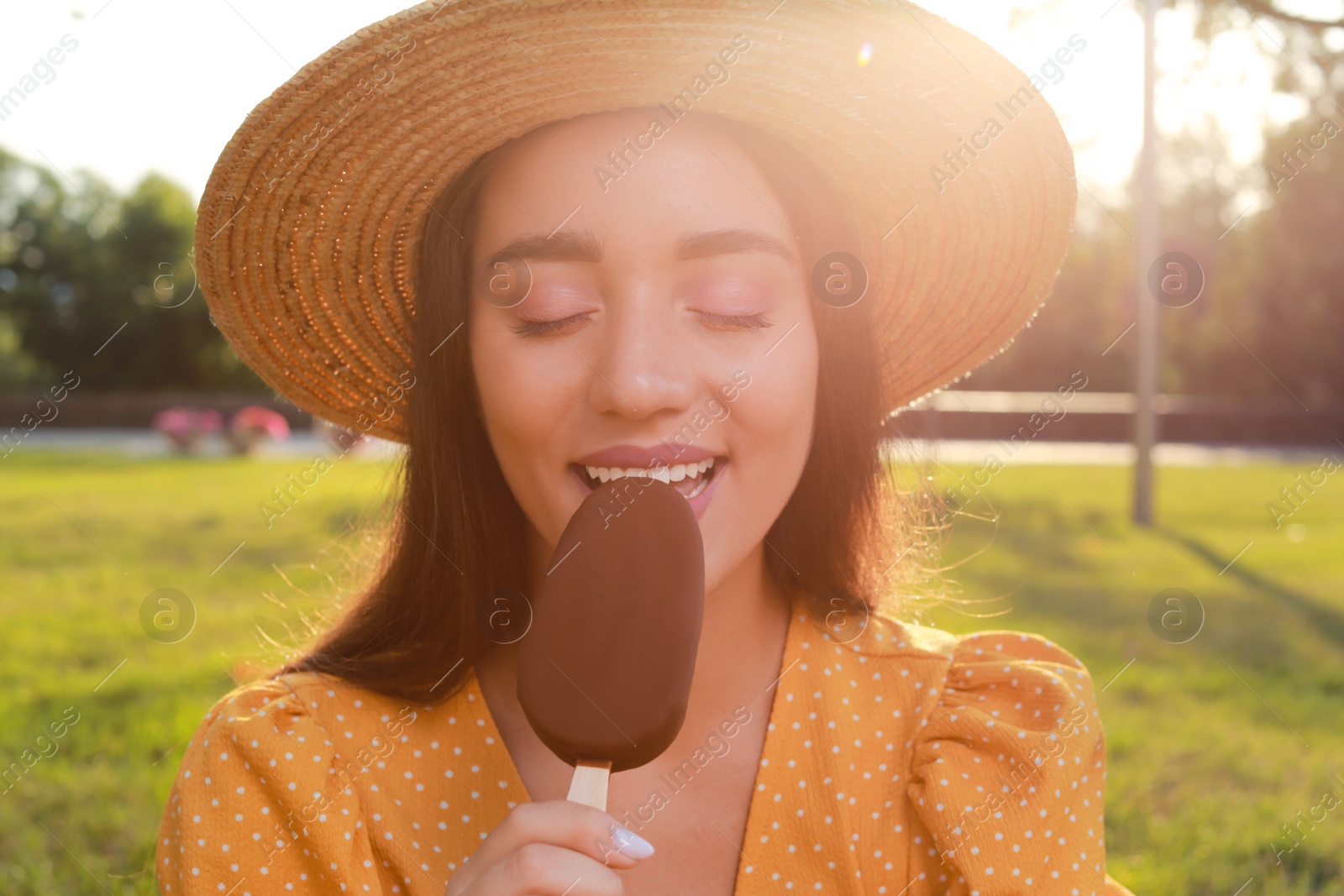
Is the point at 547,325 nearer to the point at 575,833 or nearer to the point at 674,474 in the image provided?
the point at 674,474

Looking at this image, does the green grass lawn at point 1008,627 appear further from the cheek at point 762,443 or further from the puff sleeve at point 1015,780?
the puff sleeve at point 1015,780

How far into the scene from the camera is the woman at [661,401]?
159 cm

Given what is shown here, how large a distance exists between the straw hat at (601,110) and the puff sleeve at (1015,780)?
0.63m

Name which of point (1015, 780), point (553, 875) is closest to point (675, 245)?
point (553, 875)

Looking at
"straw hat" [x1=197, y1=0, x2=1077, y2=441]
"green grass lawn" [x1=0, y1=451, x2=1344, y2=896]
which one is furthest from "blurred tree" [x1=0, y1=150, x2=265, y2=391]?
"straw hat" [x1=197, y1=0, x2=1077, y2=441]

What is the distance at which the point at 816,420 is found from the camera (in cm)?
199

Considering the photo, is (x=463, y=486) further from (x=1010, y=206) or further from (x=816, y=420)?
(x=1010, y=206)

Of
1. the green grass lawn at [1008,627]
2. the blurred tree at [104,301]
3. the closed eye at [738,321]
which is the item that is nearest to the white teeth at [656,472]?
the closed eye at [738,321]

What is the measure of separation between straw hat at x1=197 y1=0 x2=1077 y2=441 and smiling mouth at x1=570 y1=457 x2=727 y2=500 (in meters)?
0.56

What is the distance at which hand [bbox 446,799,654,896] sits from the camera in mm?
1142

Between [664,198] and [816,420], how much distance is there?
579mm

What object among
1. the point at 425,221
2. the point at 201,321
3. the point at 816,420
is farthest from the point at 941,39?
the point at 201,321

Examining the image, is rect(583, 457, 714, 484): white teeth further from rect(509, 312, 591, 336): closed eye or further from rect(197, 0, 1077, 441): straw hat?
rect(197, 0, 1077, 441): straw hat

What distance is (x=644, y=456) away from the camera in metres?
1.58
